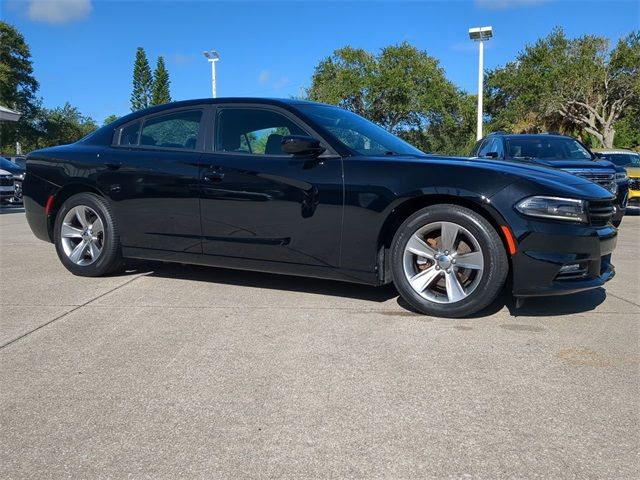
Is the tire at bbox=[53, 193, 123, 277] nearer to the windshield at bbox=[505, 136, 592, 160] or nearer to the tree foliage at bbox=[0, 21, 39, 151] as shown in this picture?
the windshield at bbox=[505, 136, 592, 160]

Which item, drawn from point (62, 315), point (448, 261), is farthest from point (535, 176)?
point (62, 315)

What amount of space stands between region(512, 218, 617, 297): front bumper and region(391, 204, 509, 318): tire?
0.15 m

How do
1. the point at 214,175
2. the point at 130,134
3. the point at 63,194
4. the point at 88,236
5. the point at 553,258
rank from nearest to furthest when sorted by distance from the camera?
the point at 553,258, the point at 214,175, the point at 130,134, the point at 88,236, the point at 63,194

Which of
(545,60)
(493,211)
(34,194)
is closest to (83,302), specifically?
(34,194)

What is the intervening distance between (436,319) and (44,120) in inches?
2256

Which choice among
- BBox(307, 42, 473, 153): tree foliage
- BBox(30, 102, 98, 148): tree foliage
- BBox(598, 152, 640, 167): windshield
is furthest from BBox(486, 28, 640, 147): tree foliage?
BBox(30, 102, 98, 148): tree foliage

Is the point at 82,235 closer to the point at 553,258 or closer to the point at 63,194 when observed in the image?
the point at 63,194

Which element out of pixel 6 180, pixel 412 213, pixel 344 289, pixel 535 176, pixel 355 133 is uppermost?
pixel 355 133

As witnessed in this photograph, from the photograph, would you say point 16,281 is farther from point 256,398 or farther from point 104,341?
point 256,398

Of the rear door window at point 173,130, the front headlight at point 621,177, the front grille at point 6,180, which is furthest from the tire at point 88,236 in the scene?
the front grille at point 6,180

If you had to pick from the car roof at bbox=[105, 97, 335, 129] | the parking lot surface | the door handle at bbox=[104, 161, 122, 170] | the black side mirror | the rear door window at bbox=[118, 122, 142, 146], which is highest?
the car roof at bbox=[105, 97, 335, 129]

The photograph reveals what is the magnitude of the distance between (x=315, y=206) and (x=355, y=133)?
87 cm

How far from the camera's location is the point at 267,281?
5.47 metres

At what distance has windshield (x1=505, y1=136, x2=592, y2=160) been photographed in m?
9.50
